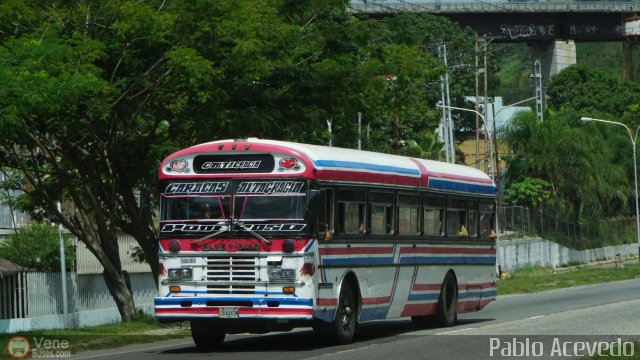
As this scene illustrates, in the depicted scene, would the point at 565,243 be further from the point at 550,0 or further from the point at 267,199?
the point at 267,199

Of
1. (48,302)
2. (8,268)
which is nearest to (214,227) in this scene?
(48,302)

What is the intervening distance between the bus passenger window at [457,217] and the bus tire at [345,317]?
4.65 m

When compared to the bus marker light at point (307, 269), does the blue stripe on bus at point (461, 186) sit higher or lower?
higher

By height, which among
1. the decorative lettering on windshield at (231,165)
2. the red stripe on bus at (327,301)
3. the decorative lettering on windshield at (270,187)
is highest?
the decorative lettering on windshield at (231,165)

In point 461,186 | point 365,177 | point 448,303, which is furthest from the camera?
point 461,186

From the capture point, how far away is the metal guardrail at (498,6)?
310 feet

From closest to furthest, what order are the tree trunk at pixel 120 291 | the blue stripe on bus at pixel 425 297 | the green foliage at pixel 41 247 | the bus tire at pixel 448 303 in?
the blue stripe on bus at pixel 425 297
the bus tire at pixel 448 303
the tree trunk at pixel 120 291
the green foliage at pixel 41 247

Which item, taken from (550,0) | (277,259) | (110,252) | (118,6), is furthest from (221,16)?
(550,0)

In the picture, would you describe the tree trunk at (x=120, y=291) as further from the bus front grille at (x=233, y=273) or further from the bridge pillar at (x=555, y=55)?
the bridge pillar at (x=555, y=55)

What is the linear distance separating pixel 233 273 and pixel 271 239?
29.4 inches

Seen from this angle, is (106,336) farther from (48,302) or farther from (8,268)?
(8,268)

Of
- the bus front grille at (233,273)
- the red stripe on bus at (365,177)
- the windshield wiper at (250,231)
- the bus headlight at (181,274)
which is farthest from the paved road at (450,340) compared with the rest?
the red stripe on bus at (365,177)

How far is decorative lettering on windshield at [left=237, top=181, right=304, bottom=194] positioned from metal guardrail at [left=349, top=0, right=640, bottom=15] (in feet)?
241

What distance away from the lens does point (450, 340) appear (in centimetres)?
1959
